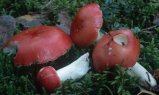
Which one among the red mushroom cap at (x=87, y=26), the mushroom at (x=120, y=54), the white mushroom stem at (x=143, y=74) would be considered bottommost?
the white mushroom stem at (x=143, y=74)

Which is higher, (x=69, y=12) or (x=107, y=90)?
(x=69, y=12)

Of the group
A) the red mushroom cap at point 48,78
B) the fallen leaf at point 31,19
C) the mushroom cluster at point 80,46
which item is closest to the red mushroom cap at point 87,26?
the mushroom cluster at point 80,46

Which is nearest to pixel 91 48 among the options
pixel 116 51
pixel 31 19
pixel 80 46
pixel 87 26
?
pixel 80 46

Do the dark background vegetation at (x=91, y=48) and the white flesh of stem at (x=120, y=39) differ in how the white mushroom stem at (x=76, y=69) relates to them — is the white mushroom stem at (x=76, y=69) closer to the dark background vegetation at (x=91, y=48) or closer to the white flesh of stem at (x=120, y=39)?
the dark background vegetation at (x=91, y=48)

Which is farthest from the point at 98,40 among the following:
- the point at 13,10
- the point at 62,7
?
the point at 13,10

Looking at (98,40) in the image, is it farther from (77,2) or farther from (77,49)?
(77,2)

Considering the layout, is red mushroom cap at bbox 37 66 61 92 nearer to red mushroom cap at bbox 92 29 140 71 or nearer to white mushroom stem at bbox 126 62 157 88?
red mushroom cap at bbox 92 29 140 71
